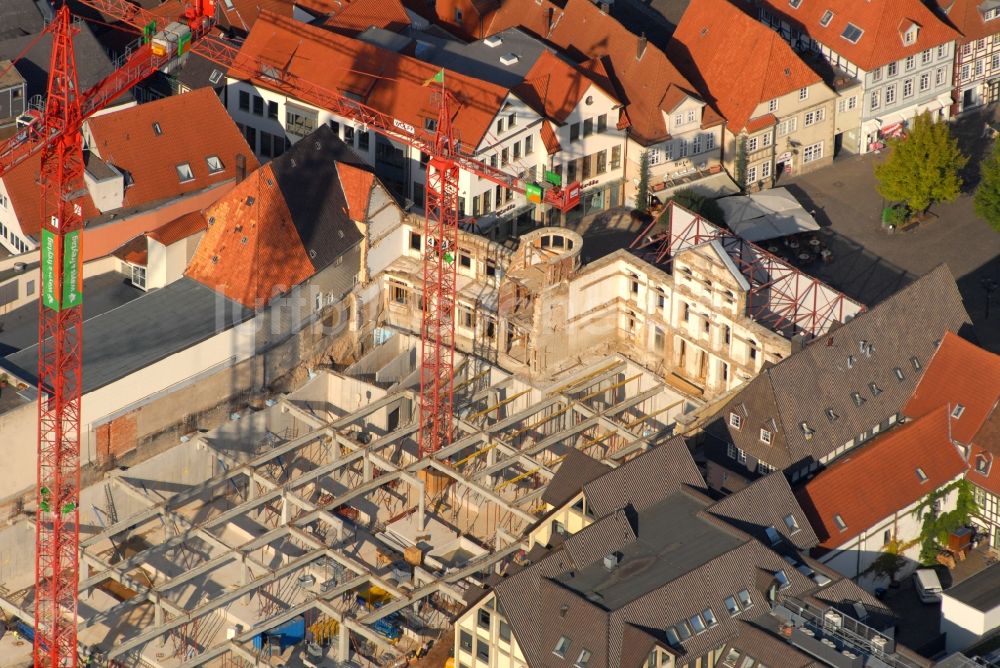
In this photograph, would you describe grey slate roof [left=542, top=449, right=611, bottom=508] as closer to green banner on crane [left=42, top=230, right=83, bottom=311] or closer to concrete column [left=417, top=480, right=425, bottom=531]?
concrete column [left=417, top=480, right=425, bottom=531]

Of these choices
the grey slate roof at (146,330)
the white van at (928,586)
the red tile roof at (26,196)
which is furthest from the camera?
the red tile roof at (26,196)

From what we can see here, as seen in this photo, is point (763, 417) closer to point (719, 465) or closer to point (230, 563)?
point (719, 465)

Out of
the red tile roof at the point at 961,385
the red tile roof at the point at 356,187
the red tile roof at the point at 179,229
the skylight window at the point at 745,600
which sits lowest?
the skylight window at the point at 745,600

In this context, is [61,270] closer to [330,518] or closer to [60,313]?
[60,313]

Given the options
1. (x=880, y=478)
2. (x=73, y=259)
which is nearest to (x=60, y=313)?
(x=73, y=259)

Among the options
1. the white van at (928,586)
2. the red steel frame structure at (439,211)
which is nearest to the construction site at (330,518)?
the red steel frame structure at (439,211)

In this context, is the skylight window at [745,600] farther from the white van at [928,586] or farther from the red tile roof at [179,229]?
the red tile roof at [179,229]
